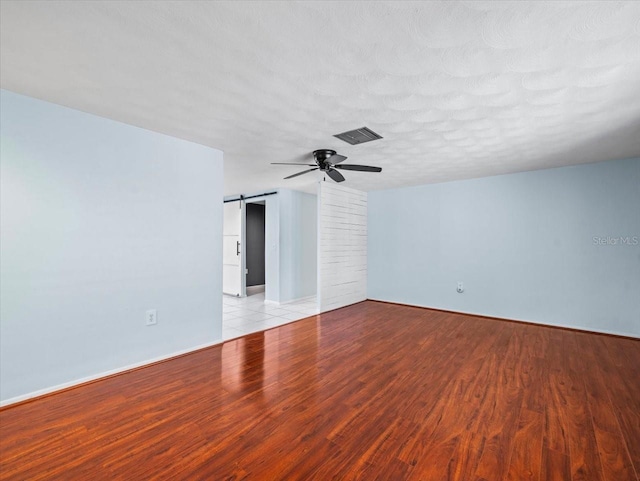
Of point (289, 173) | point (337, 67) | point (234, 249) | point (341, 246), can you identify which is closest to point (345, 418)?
point (337, 67)

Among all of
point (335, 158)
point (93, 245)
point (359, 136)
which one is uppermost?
point (359, 136)

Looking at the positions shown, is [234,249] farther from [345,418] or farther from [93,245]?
[345,418]

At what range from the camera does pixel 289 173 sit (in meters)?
4.60

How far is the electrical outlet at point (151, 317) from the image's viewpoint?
9.55 feet

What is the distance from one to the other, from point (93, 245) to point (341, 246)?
385 cm

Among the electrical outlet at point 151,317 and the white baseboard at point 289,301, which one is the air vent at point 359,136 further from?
the white baseboard at point 289,301

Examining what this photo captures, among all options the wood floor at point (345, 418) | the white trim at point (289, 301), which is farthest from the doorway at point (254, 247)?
the wood floor at point (345, 418)

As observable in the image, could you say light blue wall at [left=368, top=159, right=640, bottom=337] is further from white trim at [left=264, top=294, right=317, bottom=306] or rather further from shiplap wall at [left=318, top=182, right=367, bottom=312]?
white trim at [left=264, top=294, right=317, bottom=306]

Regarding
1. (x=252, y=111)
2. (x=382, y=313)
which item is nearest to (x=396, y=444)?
(x=252, y=111)

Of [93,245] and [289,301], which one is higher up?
[93,245]

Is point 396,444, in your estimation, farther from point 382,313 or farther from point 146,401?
point 382,313

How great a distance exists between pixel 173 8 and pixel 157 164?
1.91 meters

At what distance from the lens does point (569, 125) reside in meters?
2.75

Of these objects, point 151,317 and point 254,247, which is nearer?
point 151,317
